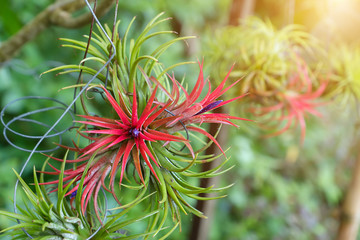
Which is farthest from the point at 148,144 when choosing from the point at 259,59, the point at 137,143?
the point at 259,59

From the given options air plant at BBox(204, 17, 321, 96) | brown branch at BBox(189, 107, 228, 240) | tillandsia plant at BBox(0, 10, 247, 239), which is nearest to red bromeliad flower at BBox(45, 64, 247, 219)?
tillandsia plant at BBox(0, 10, 247, 239)

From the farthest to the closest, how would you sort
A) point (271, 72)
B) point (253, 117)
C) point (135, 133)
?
point (253, 117), point (271, 72), point (135, 133)

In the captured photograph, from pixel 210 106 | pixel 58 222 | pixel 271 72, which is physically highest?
pixel 271 72

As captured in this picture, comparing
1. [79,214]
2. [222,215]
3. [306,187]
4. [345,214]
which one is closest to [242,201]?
[222,215]

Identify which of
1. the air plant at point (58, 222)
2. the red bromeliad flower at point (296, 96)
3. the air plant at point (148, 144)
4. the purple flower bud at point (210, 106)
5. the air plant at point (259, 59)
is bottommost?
the air plant at point (58, 222)

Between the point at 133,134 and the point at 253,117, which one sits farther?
the point at 253,117

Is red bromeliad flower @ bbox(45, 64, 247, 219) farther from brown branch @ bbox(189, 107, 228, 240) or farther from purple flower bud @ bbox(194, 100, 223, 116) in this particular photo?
brown branch @ bbox(189, 107, 228, 240)

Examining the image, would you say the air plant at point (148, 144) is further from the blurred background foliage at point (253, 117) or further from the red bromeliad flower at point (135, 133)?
the blurred background foliage at point (253, 117)

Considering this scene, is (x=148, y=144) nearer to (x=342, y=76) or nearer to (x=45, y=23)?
(x=45, y=23)

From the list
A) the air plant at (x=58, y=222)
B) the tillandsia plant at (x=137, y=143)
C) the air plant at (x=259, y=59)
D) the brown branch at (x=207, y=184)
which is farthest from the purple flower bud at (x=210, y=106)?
the brown branch at (x=207, y=184)
